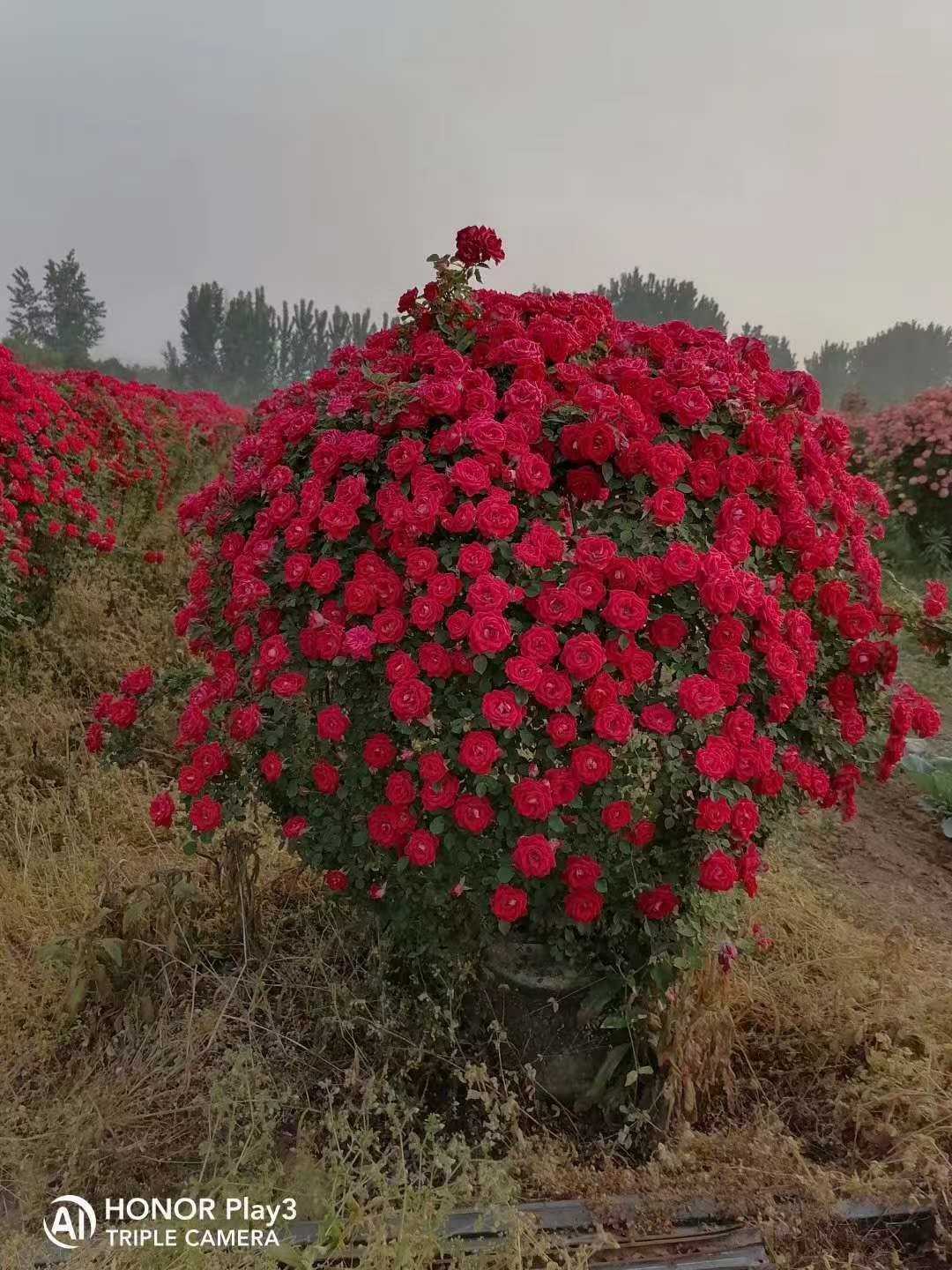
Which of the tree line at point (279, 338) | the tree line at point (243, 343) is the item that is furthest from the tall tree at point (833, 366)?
the tree line at point (243, 343)

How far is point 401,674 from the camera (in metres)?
1.87

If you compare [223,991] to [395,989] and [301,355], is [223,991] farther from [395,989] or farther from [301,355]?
[301,355]

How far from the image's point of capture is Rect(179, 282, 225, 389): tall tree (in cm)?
4347

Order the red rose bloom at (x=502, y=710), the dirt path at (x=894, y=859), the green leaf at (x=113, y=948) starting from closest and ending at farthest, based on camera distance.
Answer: the red rose bloom at (x=502, y=710)
the green leaf at (x=113, y=948)
the dirt path at (x=894, y=859)

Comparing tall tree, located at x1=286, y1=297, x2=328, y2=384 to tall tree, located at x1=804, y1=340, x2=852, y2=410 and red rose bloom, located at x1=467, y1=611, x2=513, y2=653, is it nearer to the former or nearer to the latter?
tall tree, located at x1=804, y1=340, x2=852, y2=410

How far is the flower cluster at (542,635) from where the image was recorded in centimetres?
187

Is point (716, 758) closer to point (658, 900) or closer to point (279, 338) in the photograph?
point (658, 900)

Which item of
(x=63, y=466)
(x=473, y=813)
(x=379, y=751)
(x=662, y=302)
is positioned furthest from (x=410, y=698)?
(x=662, y=302)

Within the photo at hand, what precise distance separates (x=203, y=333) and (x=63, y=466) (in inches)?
1687

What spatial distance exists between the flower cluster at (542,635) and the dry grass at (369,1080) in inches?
17.5

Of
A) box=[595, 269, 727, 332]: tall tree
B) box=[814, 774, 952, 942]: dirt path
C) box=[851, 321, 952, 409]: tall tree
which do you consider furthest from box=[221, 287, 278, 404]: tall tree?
box=[814, 774, 952, 942]: dirt path

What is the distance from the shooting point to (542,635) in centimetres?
181

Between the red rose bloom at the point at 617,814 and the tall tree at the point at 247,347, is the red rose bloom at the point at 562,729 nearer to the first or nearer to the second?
the red rose bloom at the point at 617,814

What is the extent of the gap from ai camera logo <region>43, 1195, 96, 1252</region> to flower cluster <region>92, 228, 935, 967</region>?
84 cm
